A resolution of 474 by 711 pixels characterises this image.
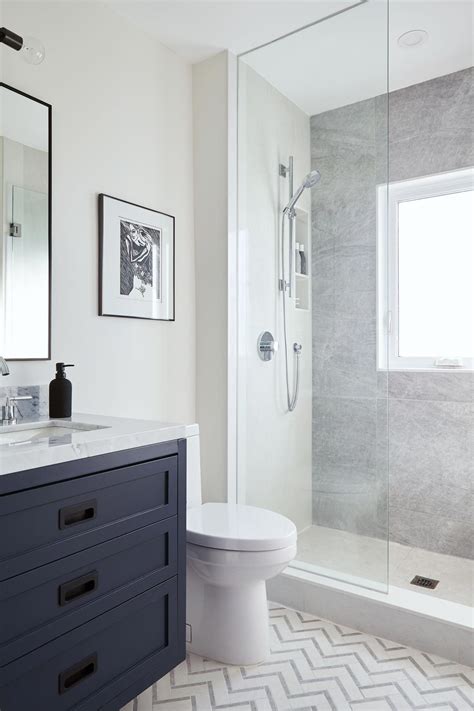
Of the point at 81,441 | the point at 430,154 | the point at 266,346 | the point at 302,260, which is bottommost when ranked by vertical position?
the point at 81,441

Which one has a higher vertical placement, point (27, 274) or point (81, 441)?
point (27, 274)

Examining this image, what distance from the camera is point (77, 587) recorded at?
121 cm

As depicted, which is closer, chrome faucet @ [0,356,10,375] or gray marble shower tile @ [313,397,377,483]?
chrome faucet @ [0,356,10,375]

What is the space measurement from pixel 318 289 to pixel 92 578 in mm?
1479

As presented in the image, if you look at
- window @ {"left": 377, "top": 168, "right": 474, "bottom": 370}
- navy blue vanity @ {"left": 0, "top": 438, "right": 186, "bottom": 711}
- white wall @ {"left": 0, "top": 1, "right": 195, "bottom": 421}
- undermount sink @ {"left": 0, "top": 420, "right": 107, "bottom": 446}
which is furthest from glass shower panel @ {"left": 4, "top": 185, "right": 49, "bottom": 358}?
window @ {"left": 377, "top": 168, "right": 474, "bottom": 370}

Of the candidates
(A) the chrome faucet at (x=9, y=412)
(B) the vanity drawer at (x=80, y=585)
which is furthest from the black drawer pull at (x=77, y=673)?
(A) the chrome faucet at (x=9, y=412)

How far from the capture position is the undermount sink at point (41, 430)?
59.4 inches

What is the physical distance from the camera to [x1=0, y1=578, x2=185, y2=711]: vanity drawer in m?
1.10

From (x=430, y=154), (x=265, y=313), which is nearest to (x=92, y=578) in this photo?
(x=265, y=313)

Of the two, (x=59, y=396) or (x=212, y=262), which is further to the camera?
(x=212, y=262)

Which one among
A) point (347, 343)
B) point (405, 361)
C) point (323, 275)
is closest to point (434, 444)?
point (405, 361)

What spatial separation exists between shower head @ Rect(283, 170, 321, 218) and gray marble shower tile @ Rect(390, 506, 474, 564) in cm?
163

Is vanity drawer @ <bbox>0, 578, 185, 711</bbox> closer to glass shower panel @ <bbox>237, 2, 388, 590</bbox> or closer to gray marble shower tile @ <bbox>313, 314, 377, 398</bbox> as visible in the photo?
glass shower panel @ <bbox>237, 2, 388, 590</bbox>

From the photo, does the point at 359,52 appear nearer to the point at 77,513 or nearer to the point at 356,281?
the point at 356,281
